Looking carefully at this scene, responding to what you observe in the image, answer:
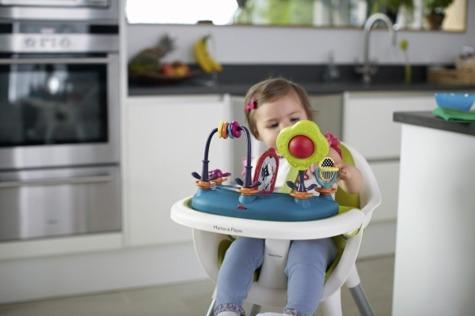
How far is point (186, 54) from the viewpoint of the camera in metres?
3.79

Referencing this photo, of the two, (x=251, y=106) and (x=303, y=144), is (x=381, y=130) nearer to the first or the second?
(x=251, y=106)

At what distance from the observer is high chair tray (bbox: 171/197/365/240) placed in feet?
5.29

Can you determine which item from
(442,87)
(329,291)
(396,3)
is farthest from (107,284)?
(396,3)

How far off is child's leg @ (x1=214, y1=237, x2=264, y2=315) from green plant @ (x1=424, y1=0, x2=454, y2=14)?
290 centimetres

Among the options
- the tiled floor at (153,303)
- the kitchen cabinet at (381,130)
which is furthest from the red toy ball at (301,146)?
the kitchen cabinet at (381,130)

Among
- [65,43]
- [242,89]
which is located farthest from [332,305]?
[65,43]

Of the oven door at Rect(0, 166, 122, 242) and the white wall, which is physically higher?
the white wall

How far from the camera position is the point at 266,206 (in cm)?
168

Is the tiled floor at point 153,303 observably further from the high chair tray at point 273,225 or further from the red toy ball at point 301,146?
the red toy ball at point 301,146

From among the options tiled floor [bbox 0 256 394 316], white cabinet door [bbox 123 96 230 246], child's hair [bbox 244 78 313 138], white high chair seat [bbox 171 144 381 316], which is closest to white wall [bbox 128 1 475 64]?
white cabinet door [bbox 123 96 230 246]

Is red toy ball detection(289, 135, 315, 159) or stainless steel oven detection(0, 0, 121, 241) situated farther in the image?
stainless steel oven detection(0, 0, 121, 241)

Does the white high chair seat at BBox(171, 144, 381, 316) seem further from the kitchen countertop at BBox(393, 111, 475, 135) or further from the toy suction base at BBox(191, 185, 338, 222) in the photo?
the kitchen countertop at BBox(393, 111, 475, 135)

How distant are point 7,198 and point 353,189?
1612mm

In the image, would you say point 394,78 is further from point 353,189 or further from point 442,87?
point 353,189
